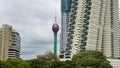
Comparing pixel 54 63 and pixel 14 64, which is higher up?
pixel 14 64

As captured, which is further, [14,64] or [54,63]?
[54,63]

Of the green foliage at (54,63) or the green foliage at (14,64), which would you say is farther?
the green foliage at (54,63)

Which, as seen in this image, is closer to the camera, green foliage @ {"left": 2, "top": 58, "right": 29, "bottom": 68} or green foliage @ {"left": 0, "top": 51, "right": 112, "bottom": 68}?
green foliage @ {"left": 2, "top": 58, "right": 29, "bottom": 68}

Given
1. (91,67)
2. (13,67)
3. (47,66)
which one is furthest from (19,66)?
(91,67)

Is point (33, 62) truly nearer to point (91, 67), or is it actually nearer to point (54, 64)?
point (54, 64)

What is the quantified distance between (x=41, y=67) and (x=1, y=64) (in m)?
22.3

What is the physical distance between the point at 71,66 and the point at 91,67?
17.8 meters

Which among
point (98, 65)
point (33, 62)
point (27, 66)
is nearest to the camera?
point (27, 66)

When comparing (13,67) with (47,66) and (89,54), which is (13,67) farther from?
(89,54)

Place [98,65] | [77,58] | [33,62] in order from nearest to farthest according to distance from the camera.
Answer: [33,62]
[98,65]
[77,58]

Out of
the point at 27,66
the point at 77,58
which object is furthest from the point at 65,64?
the point at 77,58

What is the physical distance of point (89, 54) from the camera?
195 metres

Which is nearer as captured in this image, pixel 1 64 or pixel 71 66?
pixel 1 64

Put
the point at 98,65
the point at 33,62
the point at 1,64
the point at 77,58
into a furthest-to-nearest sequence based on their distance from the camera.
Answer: the point at 77,58 < the point at 98,65 < the point at 33,62 < the point at 1,64
